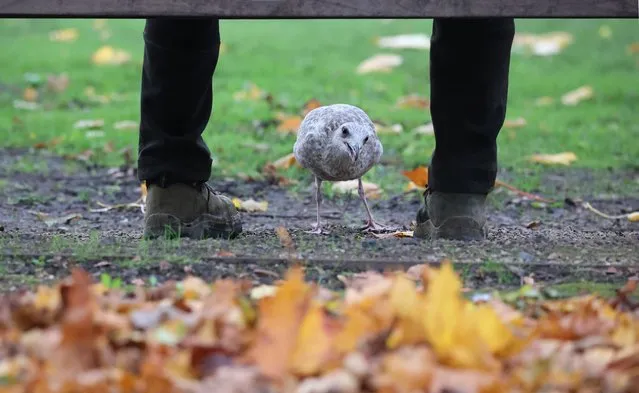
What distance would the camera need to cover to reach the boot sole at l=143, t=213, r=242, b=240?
3904 millimetres

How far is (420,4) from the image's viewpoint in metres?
3.22

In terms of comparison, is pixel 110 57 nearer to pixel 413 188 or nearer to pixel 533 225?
pixel 413 188

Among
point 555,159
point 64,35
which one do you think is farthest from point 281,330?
point 64,35

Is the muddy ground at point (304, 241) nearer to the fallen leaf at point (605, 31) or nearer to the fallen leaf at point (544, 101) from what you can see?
the fallen leaf at point (544, 101)

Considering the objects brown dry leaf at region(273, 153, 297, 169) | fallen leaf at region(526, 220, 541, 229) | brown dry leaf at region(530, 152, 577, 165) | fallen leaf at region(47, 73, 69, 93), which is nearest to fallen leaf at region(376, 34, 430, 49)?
fallen leaf at region(47, 73, 69, 93)

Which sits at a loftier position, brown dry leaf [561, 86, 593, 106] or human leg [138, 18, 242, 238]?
human leg [138, 18, 242, 238]

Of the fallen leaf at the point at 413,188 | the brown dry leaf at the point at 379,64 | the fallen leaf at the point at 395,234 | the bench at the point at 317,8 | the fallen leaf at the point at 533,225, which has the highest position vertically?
the bench at the point at 317,8

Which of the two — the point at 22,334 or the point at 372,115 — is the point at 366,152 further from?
the point at 372,115

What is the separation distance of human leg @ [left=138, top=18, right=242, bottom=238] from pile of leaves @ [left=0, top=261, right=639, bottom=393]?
137 cm

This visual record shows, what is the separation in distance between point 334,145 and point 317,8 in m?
1.19

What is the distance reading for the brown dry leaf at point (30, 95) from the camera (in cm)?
907

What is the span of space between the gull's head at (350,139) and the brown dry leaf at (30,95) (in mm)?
5218

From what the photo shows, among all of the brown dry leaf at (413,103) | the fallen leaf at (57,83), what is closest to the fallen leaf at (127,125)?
the fallen leaf at (57,83)

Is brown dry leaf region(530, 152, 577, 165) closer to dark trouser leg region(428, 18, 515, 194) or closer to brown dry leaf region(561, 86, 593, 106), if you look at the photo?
brown dry leaf region(561, 86, 593, 106)
